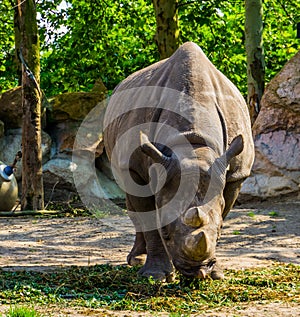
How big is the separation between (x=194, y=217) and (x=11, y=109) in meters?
11.0

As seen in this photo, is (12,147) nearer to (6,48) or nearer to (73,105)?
(73,105)

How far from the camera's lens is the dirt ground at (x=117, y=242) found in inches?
293

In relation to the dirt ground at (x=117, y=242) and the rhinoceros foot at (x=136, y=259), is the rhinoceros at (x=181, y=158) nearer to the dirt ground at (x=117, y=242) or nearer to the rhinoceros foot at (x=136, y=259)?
the rhinoceros foot at (x=136, y=259)

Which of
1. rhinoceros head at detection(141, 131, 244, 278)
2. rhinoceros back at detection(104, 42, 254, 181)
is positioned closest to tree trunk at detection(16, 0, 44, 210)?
rhinoceros back at detection(104, 42, 254, 181)

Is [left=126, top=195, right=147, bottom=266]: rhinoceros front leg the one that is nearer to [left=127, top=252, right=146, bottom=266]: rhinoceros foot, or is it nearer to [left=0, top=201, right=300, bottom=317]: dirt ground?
[left=127, top=252, right=146, bottom=266]: rhinoceros foot

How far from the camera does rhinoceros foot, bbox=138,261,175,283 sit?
633cm

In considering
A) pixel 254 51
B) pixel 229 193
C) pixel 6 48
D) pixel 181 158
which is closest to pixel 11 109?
pixel 254 51

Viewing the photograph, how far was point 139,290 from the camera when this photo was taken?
5883mm

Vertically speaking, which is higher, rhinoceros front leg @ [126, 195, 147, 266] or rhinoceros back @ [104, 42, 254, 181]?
rhinoceros back @ [104, 42, 254, 181]

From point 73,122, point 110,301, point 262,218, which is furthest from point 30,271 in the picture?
point 73,122

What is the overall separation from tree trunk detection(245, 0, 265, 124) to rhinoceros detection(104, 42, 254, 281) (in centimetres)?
709

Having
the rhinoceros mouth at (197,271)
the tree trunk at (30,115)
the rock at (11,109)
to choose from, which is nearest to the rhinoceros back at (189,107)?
the rhinoceros mouth at (197,271)

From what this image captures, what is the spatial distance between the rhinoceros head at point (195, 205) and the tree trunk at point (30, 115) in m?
7.55

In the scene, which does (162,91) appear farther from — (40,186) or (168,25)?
(168,25)
